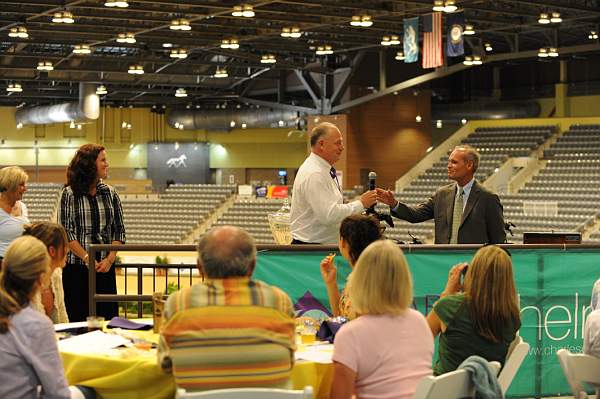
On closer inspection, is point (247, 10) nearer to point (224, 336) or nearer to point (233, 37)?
point (233, 37)

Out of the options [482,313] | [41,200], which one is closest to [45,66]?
[41,200]

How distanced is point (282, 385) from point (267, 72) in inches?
1385

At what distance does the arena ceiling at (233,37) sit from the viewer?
24109 mm

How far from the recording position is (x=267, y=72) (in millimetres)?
38812

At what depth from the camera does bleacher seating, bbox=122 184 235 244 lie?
35875 millimetres

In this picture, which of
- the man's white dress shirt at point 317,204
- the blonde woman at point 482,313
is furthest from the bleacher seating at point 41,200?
the blonde woman at point 482,313

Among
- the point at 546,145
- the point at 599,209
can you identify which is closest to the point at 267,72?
the point at 546,145

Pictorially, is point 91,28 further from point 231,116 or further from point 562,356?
point 562,356

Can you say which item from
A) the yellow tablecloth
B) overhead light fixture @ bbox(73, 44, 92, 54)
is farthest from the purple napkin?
overhead light fixture @ bbox(73, 44, 92, 54)

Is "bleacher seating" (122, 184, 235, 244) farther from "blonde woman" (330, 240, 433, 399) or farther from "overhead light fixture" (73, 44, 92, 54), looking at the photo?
"blonde woman" (330, 240, 433, 399)

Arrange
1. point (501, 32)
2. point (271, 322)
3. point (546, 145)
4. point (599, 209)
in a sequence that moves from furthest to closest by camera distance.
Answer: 1. point (546, 145)
2. point (501, 32)
3. point (599, 209)
4. point (271, 322)

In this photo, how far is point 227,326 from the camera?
3.96 m

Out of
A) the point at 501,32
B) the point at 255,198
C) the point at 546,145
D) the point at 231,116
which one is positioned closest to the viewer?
the point at 501,32

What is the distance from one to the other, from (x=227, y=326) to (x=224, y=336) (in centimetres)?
4
